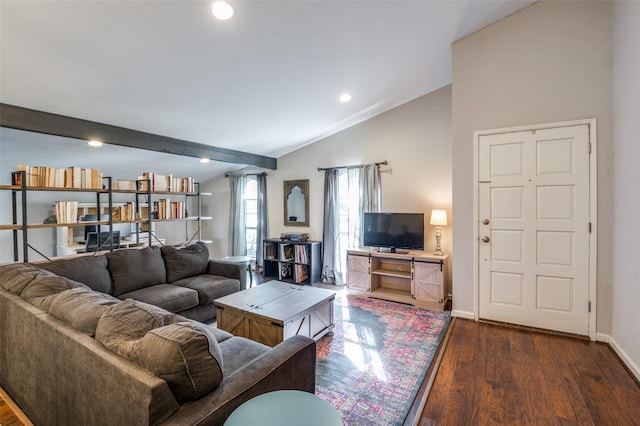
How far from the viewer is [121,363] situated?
110 centimetres

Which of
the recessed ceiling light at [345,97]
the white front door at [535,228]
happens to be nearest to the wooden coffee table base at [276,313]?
the white front door at [535,228]

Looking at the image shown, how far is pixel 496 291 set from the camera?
10.1 ft

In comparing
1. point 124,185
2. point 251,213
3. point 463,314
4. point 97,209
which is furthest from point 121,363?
point 251,213

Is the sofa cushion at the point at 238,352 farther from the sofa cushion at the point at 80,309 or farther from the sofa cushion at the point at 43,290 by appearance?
the sofa cushion at the point at 43,290

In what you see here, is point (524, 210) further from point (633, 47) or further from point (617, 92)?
point (633, 47)

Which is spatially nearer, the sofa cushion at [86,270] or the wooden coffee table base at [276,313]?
the wooden coffee table base at [276,313]

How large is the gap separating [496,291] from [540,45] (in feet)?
8.20

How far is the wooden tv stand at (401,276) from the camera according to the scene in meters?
3.79

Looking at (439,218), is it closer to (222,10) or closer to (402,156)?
(402,156)

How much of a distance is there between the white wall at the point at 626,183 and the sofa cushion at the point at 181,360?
2898 mm

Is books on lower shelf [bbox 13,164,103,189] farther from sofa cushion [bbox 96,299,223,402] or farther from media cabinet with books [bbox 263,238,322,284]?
media cabinet with books [bbox 263,238,322,284]

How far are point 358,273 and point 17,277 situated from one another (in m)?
3.56

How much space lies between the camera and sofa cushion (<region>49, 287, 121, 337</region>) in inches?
53.1

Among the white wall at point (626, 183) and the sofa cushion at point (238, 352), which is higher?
the white wall at point (626, 183)
